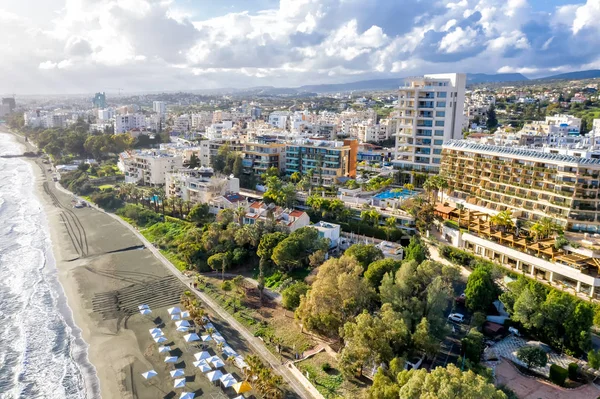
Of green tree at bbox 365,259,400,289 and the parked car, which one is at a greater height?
green tree at bbox 365,259,400,289

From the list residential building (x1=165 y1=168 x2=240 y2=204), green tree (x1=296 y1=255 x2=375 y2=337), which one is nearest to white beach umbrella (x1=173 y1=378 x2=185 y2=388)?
green tree (x1=296 y1=255 x2=375 y2=337)

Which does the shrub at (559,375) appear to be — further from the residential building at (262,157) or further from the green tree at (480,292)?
the residential building at (262,157)

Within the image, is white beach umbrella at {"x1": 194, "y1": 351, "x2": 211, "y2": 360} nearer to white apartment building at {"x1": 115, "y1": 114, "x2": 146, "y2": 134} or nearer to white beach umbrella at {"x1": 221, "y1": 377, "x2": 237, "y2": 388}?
white beach umbrella at {"x1": 221, "y1": 377, "x2": 237, "y2": 388}

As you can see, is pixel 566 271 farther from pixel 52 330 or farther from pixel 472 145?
pixel 52 330

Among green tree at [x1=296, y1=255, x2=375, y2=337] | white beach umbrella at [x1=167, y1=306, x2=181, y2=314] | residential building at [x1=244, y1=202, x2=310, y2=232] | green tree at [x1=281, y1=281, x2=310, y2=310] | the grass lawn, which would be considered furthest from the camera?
residential building at [x1=244, y1=202, x2=310, y2=232]

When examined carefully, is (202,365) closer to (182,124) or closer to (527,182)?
(527,182)

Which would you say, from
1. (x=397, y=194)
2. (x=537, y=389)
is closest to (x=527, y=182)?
(x=397, y=194)
